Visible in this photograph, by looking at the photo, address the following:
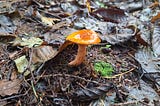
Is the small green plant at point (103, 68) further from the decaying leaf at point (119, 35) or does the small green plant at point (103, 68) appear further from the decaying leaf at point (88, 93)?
the decaying leaf at point (119, 35)

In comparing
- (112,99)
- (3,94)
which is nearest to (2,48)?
(3,94)

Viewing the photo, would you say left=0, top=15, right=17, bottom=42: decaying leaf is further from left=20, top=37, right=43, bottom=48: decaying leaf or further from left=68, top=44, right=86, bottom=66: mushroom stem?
left=68, top=44, right=86, bottom=66: mushroom stem

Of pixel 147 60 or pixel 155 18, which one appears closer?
pixel 147 60

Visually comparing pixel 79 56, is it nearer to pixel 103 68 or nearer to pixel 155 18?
pixel 103 68

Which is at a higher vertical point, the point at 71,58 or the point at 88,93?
the point at 71,58

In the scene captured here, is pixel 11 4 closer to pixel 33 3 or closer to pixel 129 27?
pixel 33 3

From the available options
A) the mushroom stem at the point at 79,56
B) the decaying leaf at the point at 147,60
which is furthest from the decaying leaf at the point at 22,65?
the decaying leaf at the point at 147,60

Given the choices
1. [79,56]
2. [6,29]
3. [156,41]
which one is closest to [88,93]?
[79,56]

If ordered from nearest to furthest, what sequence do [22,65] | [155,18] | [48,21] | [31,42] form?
[22,65], [31,42], [48,21], [155,18]
